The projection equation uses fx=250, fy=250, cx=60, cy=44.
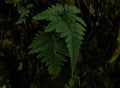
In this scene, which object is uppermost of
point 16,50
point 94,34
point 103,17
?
point 103,17

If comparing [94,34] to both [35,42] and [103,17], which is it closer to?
[103,17]

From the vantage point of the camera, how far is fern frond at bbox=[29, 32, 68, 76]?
2.54 m

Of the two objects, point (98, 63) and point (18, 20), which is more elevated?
point (18, 20)

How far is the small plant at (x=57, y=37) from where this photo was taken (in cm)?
243

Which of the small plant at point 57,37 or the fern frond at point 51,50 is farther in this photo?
the fern frond at point 51,50

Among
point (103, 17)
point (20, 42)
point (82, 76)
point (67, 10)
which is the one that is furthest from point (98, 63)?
point (20, 42)

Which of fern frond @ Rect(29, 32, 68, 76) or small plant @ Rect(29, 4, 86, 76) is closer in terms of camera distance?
small plant @ Rect(29, 4, 86, 76)

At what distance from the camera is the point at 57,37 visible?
8.74 feet

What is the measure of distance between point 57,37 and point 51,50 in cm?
18

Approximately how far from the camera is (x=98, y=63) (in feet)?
9.75

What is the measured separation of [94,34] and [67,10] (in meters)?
0.49

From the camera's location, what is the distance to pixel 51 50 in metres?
2.57

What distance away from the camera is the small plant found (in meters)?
2.43

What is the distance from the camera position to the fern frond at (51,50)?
254 cm
